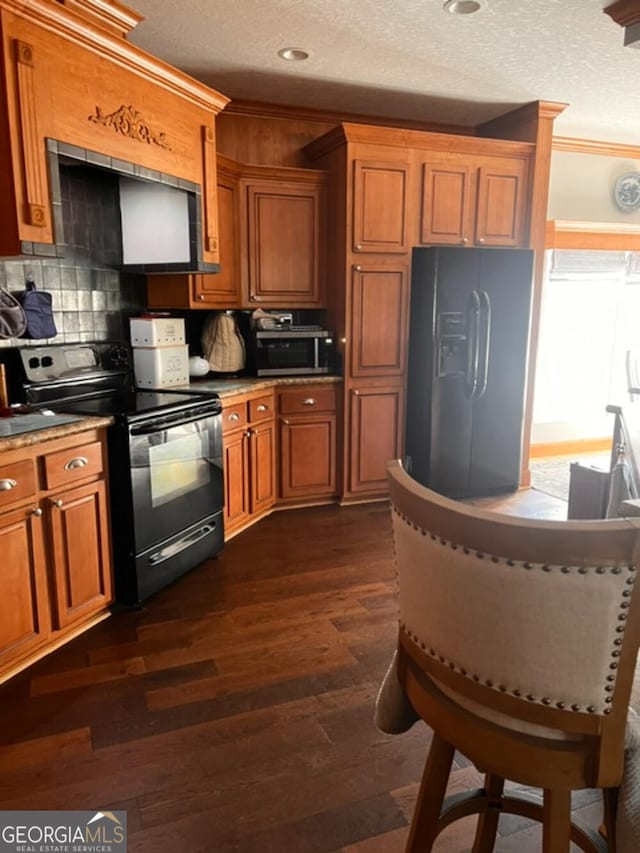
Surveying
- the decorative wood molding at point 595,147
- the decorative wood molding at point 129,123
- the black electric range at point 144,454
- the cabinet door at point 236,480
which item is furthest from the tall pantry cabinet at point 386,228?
the decorative wood molding at point 129,123

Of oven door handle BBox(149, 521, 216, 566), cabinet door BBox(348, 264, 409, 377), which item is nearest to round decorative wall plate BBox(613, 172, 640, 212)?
cabinet door BBox(348, 264, 409, 377)

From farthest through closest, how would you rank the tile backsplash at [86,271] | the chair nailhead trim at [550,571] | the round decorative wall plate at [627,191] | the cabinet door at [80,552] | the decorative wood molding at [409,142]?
the round decorative wall plate at [627,191], the decorative wood molding at [409,142], the tile backsplash at [86,271], the cabinet door at [80,552], the chair nailhead trim at [550,571]

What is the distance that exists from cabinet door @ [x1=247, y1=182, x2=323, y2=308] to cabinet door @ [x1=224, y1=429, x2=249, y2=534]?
3.26ft

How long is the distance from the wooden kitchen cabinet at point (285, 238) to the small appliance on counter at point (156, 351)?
70cm

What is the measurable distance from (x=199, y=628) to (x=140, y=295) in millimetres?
1992

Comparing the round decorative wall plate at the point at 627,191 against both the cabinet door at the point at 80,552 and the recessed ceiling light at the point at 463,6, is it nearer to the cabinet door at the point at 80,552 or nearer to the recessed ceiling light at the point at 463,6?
the recessed ceiling light at the point at 463,6

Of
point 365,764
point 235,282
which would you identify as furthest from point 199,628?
point 235,282

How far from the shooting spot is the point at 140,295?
369 cm

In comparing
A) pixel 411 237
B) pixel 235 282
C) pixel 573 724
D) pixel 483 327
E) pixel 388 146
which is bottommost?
pixel 573 724

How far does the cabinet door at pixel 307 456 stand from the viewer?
161 inches

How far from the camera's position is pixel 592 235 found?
5.29m

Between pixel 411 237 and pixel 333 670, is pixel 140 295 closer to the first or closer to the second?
pixel 411 237

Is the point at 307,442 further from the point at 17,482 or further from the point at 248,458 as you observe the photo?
the point at 17,482

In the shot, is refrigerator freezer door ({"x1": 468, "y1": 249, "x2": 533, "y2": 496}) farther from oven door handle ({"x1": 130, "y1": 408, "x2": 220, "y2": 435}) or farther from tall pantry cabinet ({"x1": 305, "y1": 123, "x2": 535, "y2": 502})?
oven door handle ({"x1": 130, "y1": 408, "x2": 220, "y2": 435})
